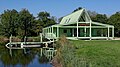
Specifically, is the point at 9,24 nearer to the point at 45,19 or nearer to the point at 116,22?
the point at 45,19

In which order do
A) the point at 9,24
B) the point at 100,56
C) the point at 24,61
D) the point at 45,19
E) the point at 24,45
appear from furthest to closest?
1. the point at 45,19
2. the point at 9,24
3. the point at 24,45
4. the point at 24,61
5. the point at 100,56

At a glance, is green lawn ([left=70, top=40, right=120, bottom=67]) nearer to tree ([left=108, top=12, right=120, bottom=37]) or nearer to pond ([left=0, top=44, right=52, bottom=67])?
pond ([left=0, top=44, right=52, bottom=67])

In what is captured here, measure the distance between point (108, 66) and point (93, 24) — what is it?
1450 inches

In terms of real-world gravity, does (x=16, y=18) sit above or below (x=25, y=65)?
above

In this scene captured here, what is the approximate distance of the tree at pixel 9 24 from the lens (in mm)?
61531

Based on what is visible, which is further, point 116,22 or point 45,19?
point 45,19

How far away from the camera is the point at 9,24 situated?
61.5 metres

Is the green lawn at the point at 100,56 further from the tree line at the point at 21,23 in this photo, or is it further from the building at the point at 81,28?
the tree line at the point at 21,23

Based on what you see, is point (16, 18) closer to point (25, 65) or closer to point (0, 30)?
point (0, 30)

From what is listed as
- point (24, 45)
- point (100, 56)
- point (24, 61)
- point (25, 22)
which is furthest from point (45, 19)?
point (100, 56)

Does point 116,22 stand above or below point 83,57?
above

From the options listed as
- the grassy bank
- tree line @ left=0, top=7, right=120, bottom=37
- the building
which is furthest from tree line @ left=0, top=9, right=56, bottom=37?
the grassy bank

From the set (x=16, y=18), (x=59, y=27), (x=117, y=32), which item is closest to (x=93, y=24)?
(x=59, y=27)

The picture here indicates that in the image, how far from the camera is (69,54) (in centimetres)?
1453
